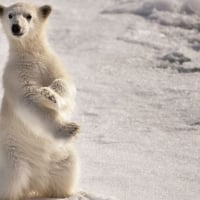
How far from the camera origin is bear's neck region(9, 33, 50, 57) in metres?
4.88

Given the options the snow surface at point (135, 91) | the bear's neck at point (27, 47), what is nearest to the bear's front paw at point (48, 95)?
the bear's neck at point (27, 47)

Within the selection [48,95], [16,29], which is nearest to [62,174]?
[48,95]

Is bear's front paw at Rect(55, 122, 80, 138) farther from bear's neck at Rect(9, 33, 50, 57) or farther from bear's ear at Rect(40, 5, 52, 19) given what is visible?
bear's ear at Rect(40, 5, 52, 19)

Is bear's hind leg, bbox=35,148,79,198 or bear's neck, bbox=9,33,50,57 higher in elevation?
bear's neck, bbox=9,33,50,57

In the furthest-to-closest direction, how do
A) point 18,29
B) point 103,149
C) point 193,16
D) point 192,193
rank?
1. point 193,16
2. point 103,149
3. point 192,193
4. point 18,29

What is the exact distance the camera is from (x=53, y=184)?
16.3 ft

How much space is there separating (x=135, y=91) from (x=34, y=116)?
141 inches

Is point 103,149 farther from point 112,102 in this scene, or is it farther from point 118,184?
point 112,102

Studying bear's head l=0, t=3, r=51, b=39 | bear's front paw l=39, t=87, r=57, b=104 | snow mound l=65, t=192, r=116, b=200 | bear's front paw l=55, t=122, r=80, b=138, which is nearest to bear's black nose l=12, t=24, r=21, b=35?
bear's head l=0, t=3, r=51, b=39

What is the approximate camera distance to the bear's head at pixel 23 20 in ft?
15.8

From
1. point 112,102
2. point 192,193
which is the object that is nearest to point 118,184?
point 192,193

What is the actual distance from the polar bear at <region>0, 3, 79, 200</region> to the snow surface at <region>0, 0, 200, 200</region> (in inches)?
18.1

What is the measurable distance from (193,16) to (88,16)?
1.52 metres

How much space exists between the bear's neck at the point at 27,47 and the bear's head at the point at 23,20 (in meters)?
0.04
